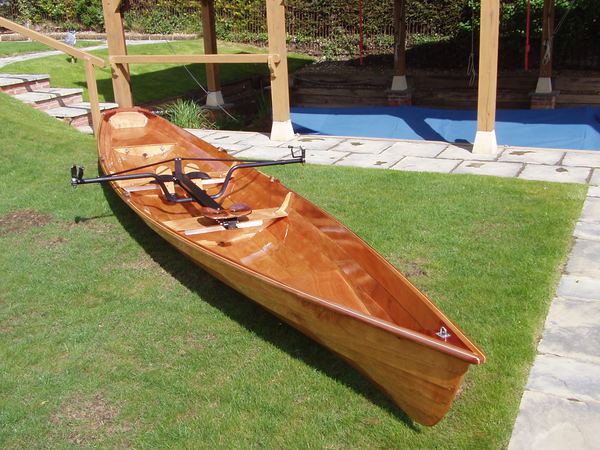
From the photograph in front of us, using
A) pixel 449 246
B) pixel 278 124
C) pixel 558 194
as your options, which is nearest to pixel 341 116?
pixel 278 124

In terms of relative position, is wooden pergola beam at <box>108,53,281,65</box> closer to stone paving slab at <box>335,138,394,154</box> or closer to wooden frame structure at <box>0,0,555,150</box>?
wooden frame structure at <box>0,0,555,150</box>

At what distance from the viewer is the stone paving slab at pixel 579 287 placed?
458cm

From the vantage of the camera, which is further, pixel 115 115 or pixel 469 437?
pixel 115 115

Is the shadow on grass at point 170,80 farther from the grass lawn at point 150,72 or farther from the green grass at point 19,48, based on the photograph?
the green grass at point 19,48

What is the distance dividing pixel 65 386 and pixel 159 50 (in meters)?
13.6

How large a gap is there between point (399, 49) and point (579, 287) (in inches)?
355

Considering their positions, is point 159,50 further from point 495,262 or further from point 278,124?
point 495,262

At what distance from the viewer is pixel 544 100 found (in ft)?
38.9

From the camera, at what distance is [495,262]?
5.06 metres

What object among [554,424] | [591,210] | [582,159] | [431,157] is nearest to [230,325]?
[554,424]

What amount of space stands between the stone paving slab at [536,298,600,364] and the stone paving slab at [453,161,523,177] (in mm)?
3051

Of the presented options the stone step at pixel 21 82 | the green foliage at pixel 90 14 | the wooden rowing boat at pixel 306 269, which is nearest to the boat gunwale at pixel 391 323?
the wooden rowing boat at pixel 306 269

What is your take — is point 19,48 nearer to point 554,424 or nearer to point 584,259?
point 584,259

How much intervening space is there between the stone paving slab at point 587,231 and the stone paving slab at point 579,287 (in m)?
0.84
